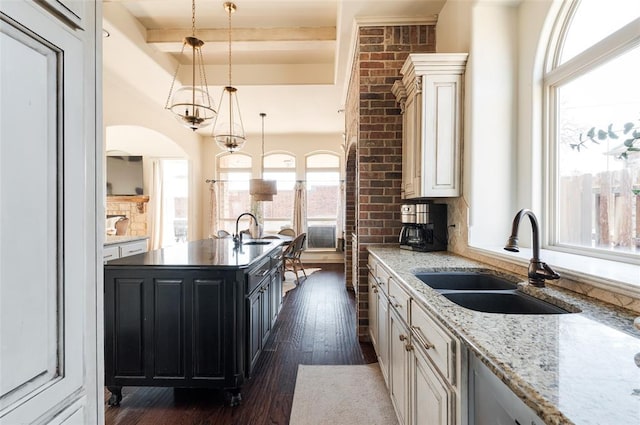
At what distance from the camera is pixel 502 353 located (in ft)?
2.46

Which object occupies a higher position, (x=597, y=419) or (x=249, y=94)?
(x=249, y=94)

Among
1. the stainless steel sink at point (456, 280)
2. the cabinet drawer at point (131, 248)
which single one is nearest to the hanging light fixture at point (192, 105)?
the cabinet drawer at point (131, 248)

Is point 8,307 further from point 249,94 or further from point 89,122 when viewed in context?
point 249,94

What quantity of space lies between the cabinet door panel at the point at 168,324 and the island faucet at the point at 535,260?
6.09 feet

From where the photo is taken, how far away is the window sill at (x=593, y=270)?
1.07m

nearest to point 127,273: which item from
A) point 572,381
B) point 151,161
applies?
point 572,381

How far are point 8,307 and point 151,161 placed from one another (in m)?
7.53

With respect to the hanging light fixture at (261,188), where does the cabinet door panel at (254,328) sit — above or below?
below

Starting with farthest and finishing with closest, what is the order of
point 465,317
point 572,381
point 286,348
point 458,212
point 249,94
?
1. point 249,94
2. point 286,348
3. point 458,212
4. point 465,317
5. point 572,381

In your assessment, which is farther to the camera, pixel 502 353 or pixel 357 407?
pixel 357 407

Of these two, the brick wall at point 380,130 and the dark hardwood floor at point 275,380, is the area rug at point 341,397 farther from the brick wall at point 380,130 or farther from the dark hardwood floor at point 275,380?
the brick wall at point 380,130

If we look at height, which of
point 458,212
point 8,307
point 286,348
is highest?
point 458,212

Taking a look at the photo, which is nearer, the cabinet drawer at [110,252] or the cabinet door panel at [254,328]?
the cabinet door panel at [254,328]

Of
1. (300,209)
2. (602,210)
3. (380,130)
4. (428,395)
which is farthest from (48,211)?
(300,209)
